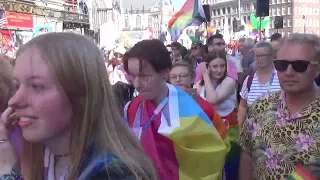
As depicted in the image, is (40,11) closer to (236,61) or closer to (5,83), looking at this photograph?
(236,61)

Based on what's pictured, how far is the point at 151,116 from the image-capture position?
9.99 feet

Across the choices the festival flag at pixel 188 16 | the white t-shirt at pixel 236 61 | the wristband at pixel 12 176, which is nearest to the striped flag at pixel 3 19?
the festival flag at pixel 188 16

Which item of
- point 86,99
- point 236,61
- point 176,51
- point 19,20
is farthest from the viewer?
point 19,20

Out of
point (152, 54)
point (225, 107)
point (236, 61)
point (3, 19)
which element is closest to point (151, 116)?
point (152, 54)

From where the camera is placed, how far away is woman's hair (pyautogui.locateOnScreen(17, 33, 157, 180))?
1.39 m

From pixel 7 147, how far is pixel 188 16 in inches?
432

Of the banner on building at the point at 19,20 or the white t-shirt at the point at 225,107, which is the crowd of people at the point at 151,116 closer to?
the white t-shirt at the point at 225,107

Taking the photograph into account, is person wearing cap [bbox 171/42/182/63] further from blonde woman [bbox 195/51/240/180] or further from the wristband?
the wristband

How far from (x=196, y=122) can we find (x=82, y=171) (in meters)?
1.56

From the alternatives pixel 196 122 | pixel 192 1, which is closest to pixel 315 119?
pixel 196 122

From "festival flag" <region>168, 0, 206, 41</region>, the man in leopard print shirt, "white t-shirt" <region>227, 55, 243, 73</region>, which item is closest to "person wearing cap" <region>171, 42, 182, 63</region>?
"white t-shirt" <region>227, 55, 243, 73</region>

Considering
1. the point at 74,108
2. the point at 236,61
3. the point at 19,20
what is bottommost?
Result: the point at 74,108

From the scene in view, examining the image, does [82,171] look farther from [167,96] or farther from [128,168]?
[167,96]

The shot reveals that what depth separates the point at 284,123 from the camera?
2.70m
